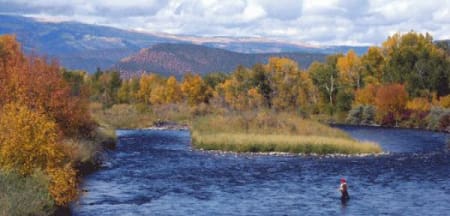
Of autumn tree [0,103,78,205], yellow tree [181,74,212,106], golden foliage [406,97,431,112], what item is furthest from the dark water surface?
yellow tree [181,74,212,106]

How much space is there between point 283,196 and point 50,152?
52.2 ft

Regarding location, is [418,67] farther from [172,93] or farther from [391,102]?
[172,93]

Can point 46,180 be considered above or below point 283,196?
above

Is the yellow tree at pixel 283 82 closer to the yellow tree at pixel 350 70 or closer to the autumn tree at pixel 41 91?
the yellow tree at pixel 350 70

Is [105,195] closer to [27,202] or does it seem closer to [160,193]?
[160,193]

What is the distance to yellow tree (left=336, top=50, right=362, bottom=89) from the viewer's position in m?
139

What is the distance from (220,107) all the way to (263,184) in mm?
77675

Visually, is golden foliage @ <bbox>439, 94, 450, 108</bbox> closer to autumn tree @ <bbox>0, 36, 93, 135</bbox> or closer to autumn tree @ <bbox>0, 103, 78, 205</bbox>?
autumn tree @ <bbox>0, 36, 93, 135</bbox>

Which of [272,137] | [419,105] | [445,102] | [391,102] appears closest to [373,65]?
[391,102]

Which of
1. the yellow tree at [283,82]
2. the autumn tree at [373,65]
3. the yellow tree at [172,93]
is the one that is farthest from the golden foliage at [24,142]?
the yellow tree at [172,93]

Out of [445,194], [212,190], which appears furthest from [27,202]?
[445,194]

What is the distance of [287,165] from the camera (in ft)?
187

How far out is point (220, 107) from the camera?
125 meters

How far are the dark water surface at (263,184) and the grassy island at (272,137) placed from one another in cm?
311
